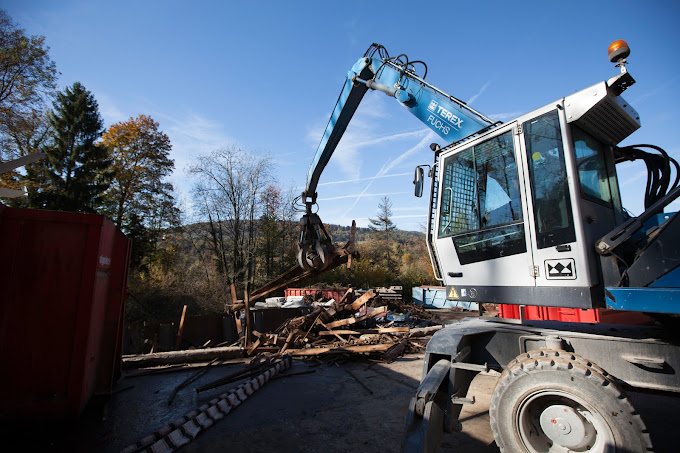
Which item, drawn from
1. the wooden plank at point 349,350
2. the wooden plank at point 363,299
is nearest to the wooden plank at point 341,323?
the wooden plank at point 363,299

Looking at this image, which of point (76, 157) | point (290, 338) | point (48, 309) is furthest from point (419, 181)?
point (76, 157)

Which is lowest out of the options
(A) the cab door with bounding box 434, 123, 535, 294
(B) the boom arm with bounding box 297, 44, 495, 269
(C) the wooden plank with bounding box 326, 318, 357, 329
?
(C) the wooden plank with bounding box 326, 318, 357, 329

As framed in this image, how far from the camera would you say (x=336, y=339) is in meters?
9.80

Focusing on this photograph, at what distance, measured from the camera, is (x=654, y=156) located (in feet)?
11.4

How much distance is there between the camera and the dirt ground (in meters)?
3.78

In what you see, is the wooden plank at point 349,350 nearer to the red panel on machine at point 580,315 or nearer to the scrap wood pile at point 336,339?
the scrap wood pile at point 336,339

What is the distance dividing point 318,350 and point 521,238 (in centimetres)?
649

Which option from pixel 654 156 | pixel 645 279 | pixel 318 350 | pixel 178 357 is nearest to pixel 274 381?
pixel 318 350

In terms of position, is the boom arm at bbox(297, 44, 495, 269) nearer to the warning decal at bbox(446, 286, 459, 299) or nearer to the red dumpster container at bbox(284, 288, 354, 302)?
the warning decal at bbox(446, 286, 459, 299)

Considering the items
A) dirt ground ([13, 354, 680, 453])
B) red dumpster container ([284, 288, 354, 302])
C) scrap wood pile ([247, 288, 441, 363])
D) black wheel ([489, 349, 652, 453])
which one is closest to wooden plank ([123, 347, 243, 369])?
scrap wood pile ([247, 288, 441, 363])

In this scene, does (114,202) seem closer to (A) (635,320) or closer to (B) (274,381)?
(B) (274,381)

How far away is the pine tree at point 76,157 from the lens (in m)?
18.8

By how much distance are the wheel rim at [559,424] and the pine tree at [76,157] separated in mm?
23267

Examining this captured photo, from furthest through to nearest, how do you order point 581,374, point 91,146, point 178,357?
point 91,146 < point 178,357 < point 581,374
